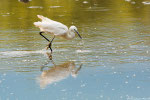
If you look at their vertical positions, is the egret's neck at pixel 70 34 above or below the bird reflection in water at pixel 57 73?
below

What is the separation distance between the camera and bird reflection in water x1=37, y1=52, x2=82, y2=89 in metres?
10.1

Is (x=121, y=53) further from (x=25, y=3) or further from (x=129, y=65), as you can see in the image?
(x=25, y=3)

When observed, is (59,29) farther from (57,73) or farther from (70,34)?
(57,73)

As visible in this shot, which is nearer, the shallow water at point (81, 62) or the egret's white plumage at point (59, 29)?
the shallow water at point (81, 62)

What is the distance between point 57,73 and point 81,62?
133cm

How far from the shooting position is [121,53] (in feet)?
43.0

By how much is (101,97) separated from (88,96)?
0.85 ft

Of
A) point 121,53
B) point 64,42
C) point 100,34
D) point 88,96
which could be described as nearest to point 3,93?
point 88,96

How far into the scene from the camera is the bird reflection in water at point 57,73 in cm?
1010

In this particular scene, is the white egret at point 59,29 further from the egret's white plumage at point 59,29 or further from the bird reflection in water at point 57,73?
the bird reflection in water at point 57,73

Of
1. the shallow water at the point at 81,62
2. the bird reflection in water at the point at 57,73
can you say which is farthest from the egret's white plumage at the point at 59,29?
the bird reflection in water at the point at 57,73

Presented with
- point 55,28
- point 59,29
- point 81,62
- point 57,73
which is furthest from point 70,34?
point 57,73

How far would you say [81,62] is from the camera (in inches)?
476

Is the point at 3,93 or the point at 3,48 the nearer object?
the point at 3,93
